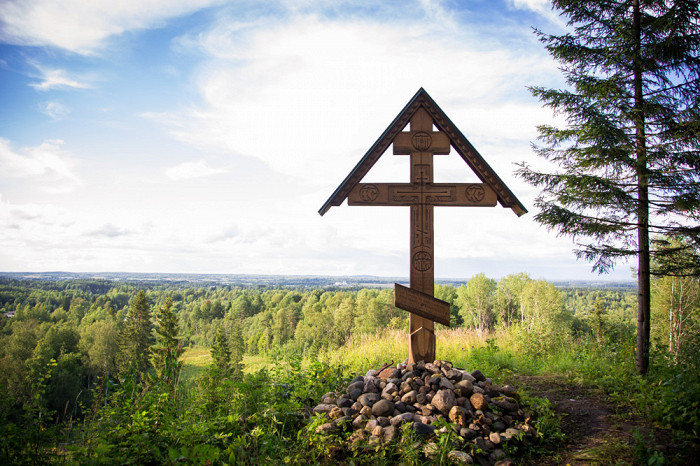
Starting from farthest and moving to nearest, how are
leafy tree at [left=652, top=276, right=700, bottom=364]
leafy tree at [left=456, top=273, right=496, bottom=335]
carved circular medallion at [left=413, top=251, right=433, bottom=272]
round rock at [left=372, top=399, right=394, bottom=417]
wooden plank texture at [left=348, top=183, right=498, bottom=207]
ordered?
1. leafy tree at [left=456, top=273, right=496, bottom=335]
2. leafy tree at [left=652, top=276, right=700, bottom=364]
3. wooden plank texture at [left=348, top=183, right=498, bottom=207]
4. carved circular medallion at [left=413, top=251, right=433, bottom=272]
5. round rock at [left=372, top=399, right=394, bottom=417]

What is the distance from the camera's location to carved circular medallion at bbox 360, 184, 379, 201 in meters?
6.08

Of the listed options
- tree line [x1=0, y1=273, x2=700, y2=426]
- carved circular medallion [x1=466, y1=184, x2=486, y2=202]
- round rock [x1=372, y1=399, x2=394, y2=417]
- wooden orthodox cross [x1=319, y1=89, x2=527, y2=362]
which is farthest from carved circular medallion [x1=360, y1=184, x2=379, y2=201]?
round rock [x1=372, y1=399, x2=394, y2=417]

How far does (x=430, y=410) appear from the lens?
464 centimetres

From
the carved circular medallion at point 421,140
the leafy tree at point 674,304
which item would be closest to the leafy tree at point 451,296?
the leafy tree at point 674,304

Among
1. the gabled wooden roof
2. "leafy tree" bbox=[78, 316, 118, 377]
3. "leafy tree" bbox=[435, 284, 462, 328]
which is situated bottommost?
"leafy tree" bbox=[78, 316, 118, 377]

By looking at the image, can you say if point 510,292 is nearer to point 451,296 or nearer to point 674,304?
point 451,296

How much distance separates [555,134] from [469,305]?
3460 cm

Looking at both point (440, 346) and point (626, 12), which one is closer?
point (626, 12)

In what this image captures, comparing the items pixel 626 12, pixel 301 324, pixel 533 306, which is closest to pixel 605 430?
pixel 626 12

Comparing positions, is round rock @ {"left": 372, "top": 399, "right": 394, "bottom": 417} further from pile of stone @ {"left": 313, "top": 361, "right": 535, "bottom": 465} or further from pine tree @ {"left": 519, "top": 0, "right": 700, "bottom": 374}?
pine tree @ {"left": 519, "top": 0, "right": 700, "bottom": 374}

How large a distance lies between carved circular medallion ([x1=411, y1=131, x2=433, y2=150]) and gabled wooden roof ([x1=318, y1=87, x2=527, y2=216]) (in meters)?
0.25

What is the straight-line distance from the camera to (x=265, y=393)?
16.3ft

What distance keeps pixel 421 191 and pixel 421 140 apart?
0.84 metres

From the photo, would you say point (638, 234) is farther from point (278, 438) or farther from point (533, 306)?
point (533, 306)
